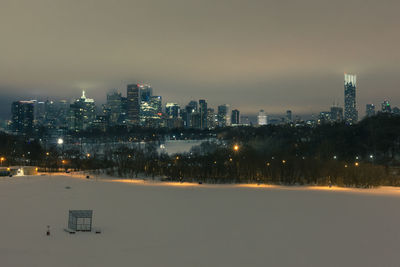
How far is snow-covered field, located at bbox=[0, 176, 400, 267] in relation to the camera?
10.9m

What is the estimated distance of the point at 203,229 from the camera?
557 inches

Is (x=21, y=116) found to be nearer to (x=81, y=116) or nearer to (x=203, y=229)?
(x=81, y=116)

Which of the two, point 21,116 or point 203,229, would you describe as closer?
point 203,229

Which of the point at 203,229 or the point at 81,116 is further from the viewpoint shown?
the point at 81,116

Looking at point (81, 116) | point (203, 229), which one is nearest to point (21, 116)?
point (81, 116)

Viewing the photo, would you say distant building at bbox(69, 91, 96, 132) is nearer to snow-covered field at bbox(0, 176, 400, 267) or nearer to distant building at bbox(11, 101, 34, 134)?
distant building at bbox(11, 101, 34, 134)

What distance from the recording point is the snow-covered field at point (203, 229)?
10852 mm

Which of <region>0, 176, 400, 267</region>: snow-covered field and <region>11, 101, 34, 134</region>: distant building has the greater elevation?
<region>11, 101, 34, 134</region>: distant building

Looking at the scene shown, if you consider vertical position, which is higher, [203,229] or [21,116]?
[21,116]

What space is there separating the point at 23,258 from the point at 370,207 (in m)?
15.1

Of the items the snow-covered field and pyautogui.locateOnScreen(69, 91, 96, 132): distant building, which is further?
pyautogui.locateOnScreen(69, 91, 96, 132): distant building

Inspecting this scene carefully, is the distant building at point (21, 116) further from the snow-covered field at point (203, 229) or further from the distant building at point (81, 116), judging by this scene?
the snow-covered field at point (203, 229)

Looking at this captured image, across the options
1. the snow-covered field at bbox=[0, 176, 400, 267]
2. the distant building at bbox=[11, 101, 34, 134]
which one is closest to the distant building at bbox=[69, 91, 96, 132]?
the distant building at bbox=[11, 101, 34, 134]

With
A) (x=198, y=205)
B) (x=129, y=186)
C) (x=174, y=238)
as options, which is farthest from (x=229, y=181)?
(x=174, y=238)
